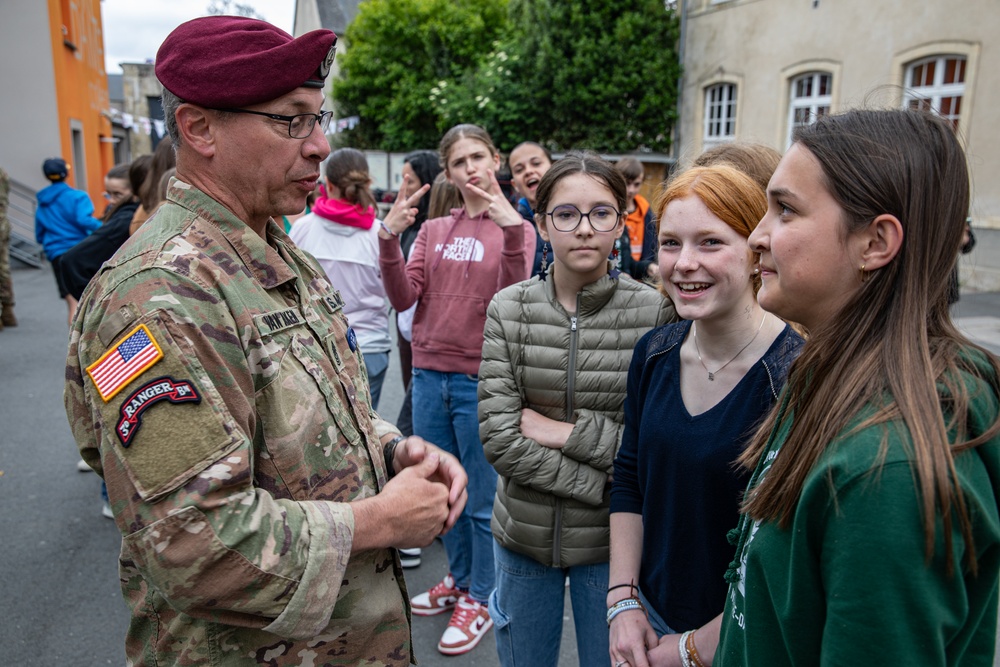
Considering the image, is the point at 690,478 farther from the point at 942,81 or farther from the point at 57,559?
the point at 942,81

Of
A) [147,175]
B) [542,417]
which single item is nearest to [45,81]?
[147,175]

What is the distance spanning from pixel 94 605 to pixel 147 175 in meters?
2.20

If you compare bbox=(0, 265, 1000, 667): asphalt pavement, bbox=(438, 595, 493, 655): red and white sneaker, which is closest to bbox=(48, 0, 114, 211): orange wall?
bbox=(0, 265, 1000, 667): asphalt pavement

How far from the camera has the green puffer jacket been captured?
7.14 ft

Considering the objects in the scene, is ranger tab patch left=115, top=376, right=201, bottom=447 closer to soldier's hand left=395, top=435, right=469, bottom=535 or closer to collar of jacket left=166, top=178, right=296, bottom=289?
collar of jacket left=166, top=178, right=296, bottom=289

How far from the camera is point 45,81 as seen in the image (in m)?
16.1

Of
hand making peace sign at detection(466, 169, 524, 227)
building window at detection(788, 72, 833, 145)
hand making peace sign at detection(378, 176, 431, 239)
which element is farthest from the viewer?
building window at detection(788, 72, 833, 145)

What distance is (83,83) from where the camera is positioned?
19.2 metres

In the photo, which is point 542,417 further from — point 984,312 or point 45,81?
point 45,81

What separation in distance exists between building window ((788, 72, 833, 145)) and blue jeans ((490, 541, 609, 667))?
45.5 ft

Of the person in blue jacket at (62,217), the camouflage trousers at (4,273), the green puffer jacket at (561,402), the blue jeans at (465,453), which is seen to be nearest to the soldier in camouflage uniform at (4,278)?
the camouflage trousers at (4,273)

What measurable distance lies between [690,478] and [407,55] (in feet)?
92.5

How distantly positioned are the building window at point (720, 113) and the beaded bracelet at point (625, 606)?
1620 centimetres

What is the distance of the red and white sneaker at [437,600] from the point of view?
135 inches
